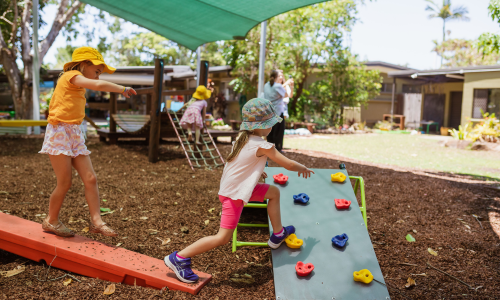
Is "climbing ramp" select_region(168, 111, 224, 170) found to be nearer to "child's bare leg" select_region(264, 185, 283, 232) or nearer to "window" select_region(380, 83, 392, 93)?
"child's bare leg" select_region(264, 185, 283, 232)

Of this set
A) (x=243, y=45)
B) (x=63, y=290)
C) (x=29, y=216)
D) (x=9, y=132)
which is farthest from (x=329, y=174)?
(x=243, y=45)

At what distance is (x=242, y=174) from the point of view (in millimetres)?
2766

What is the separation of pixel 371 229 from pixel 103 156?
6.38 m

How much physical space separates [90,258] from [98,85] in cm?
125

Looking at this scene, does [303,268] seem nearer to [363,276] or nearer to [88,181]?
[363,276]

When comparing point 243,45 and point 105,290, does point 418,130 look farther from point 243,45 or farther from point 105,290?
point 105,290

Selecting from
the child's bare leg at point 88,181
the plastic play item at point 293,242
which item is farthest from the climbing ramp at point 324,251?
the child's bare leg at point 88,181

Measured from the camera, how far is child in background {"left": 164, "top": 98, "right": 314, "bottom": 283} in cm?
267

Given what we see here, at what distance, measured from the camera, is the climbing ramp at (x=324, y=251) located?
2680 mm

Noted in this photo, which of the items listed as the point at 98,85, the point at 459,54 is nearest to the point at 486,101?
the point at 98,85

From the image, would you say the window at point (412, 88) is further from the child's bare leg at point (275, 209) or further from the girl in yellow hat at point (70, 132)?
the girl in yellow hat at point (70, 132)

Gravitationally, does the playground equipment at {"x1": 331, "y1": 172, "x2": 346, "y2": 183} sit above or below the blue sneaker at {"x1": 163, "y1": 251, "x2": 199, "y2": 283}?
above

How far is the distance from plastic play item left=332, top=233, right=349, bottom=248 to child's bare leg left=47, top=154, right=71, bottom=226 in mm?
2192

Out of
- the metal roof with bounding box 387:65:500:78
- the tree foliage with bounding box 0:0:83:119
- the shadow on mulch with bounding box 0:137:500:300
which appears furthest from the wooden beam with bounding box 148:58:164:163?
the metal roof with bounding box 387:65:500:78
